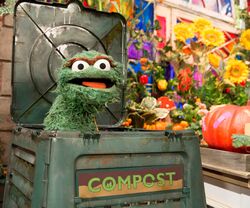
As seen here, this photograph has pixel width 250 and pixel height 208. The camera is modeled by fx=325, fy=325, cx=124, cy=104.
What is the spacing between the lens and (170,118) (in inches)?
95.4

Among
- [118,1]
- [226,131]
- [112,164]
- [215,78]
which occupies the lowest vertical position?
[112,164]

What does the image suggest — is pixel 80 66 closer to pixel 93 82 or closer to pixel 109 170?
pixel 93 82

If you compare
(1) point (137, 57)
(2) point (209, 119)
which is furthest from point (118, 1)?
(2) point (209, 119)

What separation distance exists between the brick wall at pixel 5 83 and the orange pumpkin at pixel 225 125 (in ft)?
3.78

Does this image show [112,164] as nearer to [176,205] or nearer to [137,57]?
[176,205]

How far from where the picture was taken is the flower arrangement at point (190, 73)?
2.53 metres

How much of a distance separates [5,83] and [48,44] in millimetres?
548

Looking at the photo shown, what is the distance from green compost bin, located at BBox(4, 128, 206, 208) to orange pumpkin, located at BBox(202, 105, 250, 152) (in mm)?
552

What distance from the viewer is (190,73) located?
2.80 metres

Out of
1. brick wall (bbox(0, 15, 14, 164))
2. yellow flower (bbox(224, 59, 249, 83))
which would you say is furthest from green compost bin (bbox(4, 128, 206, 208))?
yellow flower (bbox(224, 59, 249, 83))

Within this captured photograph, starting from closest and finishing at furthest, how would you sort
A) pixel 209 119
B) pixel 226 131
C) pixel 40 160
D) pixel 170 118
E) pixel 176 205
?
pixel 40 160
pixel 176 205
pixel 226 131
pixel 209 119
pixel 170 118

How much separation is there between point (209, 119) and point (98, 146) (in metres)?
0.93

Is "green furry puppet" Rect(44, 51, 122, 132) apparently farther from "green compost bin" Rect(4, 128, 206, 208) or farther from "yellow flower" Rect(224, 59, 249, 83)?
"yellow flower" Rect(224, 59, 249, 83)

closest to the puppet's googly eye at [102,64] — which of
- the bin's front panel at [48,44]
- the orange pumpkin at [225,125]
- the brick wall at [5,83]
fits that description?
the bin's front panel at [48,44]
